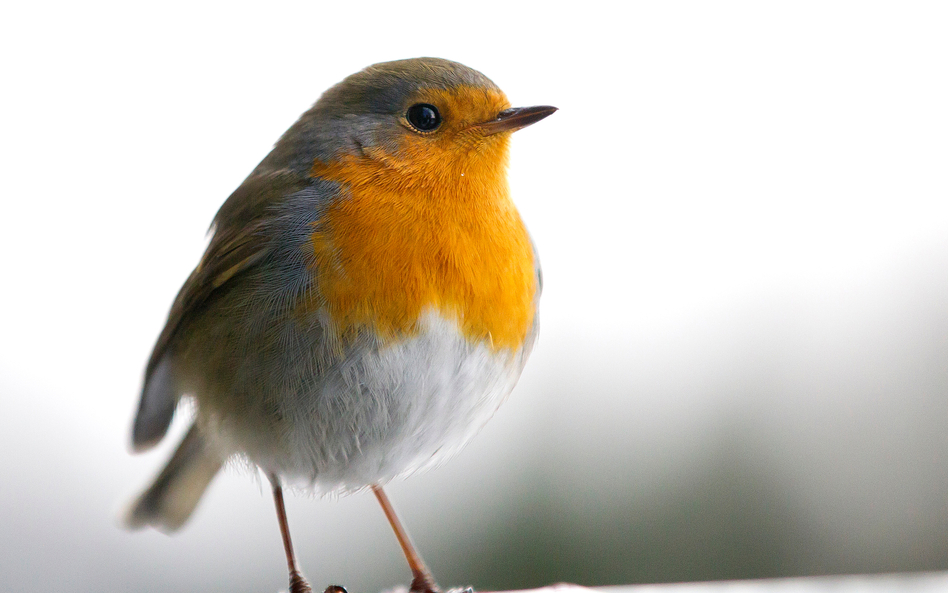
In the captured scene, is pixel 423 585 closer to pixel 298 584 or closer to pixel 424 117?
pixel 298 584

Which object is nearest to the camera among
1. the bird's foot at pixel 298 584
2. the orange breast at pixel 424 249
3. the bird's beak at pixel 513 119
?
the orange breast at pixel 424 249

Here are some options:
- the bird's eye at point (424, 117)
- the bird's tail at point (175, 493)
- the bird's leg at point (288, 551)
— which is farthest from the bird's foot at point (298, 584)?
the bird's eye at point (424, 117)

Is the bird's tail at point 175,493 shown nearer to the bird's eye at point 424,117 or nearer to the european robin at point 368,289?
the european robin at point 368,289

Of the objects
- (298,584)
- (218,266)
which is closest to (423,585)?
(298,584)

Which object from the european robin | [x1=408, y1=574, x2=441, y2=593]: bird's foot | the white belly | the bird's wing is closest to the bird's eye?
the european robin

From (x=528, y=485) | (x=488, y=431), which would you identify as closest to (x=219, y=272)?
(x=488, y=431)

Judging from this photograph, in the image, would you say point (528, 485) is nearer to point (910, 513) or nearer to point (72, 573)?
point (910, 513)

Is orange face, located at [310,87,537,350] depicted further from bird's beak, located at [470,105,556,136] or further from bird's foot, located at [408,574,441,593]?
bird's foot, located at [408,574,441,593]
